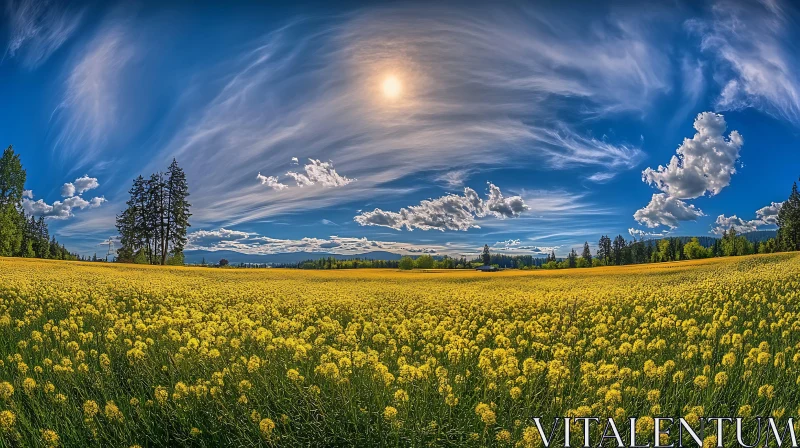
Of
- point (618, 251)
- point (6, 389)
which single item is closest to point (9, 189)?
point (6, 389)

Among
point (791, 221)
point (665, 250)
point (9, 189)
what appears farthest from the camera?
point (665, 250)

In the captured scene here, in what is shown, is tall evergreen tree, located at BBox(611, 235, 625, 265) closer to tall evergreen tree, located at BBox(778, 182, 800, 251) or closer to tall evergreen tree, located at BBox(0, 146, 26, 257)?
tall evergreen tree, located at BBox(778, 182, 800, 251)

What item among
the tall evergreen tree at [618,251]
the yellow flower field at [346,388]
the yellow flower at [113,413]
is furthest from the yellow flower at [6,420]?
the tall evergreen tree at [618,251]

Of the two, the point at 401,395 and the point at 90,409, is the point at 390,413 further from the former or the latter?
the point at 90,409

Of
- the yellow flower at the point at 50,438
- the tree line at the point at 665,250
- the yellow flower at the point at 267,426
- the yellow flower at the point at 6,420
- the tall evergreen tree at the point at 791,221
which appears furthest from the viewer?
the tree line at the point at 665,250

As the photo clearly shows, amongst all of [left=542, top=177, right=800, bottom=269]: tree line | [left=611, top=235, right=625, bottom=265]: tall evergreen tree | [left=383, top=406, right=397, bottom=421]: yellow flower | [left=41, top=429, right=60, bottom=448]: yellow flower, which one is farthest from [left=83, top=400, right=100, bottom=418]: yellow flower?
[left=611, top=235, right=625, bottom=265]: tall evergreen tree

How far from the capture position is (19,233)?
57062 mm

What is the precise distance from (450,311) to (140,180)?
57042mm

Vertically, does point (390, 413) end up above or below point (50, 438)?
above

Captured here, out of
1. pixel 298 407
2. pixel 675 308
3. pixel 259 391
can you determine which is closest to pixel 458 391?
pixel 298 407

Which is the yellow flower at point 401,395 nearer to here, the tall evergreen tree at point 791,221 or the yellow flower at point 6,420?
the yellow flower at point 6,420

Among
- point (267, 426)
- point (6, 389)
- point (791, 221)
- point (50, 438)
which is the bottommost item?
point (50, 438)

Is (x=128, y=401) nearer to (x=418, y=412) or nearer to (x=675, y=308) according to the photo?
(x=418, y=412)

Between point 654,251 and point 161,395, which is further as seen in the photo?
point 654,251
